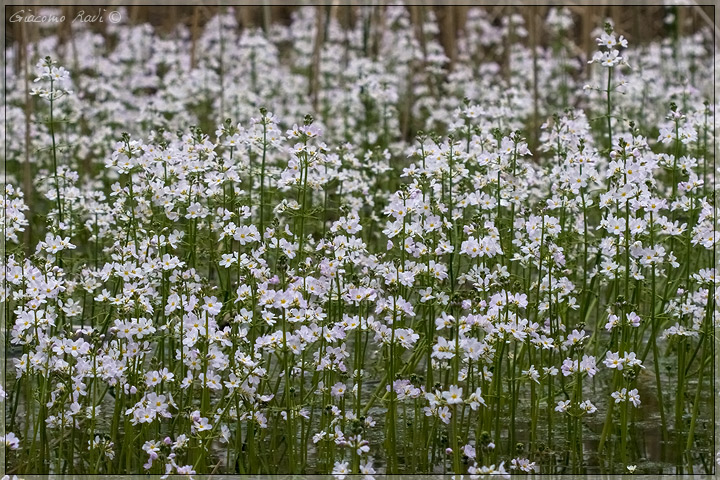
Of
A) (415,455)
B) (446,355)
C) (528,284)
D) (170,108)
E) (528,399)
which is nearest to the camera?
(446,355)

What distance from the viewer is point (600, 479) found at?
4020 mm

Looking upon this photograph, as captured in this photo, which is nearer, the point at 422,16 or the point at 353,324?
the point at 353,324

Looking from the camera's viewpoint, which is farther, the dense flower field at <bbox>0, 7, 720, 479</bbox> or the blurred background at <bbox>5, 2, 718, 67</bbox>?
the blurred background at <bbox>5, 2, 718, 67</bbox>

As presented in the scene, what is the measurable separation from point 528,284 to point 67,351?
1.82m

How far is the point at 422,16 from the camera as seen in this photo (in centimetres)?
1069

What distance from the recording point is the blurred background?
10305 millimetres

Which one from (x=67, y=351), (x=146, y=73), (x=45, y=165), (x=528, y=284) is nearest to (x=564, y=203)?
(x=528, y=284)

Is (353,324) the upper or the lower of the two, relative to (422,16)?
lower

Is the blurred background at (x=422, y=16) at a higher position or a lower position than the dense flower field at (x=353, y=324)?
higher

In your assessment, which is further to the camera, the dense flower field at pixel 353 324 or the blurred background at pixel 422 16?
the blurred background at pixel 422 16

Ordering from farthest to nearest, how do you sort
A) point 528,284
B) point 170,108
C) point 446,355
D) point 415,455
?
point 170,108
point 528,284
point 415,455
point 446,355

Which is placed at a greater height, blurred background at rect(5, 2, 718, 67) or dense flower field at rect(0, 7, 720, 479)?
blurred background at rect(5, 2, 718, 67)

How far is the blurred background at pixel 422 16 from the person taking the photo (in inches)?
406

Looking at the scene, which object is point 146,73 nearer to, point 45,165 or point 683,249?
point 45,165
